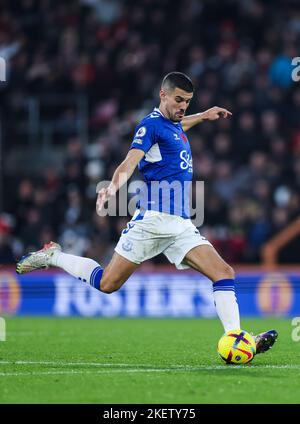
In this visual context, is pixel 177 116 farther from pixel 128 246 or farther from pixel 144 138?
pixel 128 246

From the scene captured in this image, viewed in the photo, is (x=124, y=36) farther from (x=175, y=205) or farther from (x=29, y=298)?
(x=175, y=205)

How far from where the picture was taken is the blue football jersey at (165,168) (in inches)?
338

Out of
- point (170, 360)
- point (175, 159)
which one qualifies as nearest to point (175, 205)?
point (175, 159)

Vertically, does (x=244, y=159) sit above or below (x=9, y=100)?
below

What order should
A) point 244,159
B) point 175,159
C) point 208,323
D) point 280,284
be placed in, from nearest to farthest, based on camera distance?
1. point 175,159
2. point 208,323
3. point 280,284
4. point 244,159

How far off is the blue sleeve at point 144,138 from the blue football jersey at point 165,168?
0.02 metres

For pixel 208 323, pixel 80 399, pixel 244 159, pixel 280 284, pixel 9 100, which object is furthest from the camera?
pixel 9 100

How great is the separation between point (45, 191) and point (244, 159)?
3599 mm

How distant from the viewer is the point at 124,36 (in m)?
20.7

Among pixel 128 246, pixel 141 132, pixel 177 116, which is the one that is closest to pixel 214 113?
pixel 177 116

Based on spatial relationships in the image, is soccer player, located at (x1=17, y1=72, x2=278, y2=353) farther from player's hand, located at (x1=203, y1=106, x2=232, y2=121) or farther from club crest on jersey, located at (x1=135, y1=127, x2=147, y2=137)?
player's hand, located at (x1=203, y1=106, x2=232, y2=121)

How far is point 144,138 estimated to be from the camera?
8.39m

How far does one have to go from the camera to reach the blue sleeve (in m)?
8.36

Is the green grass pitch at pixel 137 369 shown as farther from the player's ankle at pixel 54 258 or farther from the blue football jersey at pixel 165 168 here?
the blue football jersey at pixel 165 168
